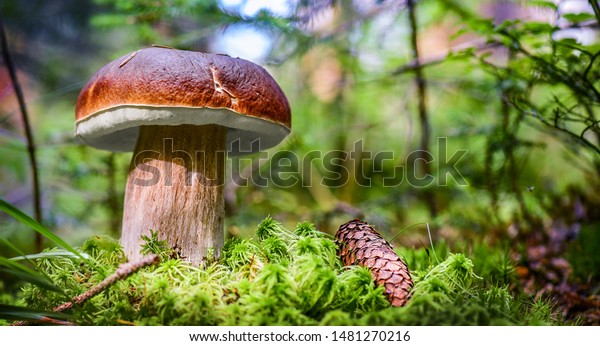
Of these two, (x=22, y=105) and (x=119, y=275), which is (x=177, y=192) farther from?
(x=22, y=105)

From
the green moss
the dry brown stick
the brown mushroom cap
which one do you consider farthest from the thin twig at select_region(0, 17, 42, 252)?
the dry brown stick

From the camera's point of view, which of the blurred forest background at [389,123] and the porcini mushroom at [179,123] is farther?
the blurred forest background at [389,123]

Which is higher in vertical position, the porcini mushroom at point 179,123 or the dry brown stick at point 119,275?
the porcini mushroom at point 179,123

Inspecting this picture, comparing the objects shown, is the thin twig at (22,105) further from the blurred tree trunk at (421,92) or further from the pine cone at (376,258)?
the blurred tree trunk at (421,92)

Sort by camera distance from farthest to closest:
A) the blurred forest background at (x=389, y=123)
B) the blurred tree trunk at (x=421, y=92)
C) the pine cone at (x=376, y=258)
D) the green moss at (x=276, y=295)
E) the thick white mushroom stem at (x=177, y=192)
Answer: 1. the blurred tree trunk at (x=421, y=92)
2. the blurred forest background at (x=389, y=123)
3. the thick white mushroom stem at (x=177, y=192)
4. the pine cone at (x=376, y=258)
5. the green moss at (x=276, y=295)

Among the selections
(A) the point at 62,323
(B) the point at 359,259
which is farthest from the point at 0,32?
(B) the point at 359,259

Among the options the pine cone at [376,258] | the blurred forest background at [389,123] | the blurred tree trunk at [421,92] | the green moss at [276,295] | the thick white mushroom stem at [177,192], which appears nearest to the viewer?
the green moss at [276,295]

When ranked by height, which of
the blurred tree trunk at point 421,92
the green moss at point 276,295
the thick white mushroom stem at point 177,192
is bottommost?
the green moss at point 276,295

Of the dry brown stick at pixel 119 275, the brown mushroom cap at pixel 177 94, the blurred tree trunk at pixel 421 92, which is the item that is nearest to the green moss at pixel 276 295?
the dry brown stick at pixel 119 275

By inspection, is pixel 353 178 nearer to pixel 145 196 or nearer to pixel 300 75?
pixel 300 75
